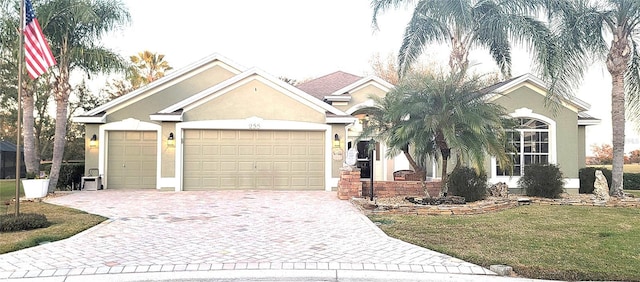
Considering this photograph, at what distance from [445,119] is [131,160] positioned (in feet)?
37.4

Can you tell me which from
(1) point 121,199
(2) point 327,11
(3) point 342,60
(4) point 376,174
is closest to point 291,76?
(3) point 342,60

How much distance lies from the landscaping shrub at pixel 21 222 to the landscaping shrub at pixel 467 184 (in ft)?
30.2

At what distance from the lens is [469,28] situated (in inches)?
554

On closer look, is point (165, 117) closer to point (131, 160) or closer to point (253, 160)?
point (131, 160)

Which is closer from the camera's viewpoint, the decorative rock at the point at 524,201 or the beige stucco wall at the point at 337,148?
the decorative rock at the point at 524,201

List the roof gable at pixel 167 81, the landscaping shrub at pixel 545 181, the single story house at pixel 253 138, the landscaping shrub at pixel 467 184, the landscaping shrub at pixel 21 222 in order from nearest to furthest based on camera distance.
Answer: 1. the landscaping shrub at pixel 21 222
2. the landscaping shrub at pixel 467 184
3. the landscaping shrub at pixel 545 181
4. the single story house at pixel 253 138
5. the roof gable at pixel 167 81

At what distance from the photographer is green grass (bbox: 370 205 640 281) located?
5230mm

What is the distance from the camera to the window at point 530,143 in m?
14.9

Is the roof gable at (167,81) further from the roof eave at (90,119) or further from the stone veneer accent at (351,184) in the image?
the stone veneer accent at (351,184)

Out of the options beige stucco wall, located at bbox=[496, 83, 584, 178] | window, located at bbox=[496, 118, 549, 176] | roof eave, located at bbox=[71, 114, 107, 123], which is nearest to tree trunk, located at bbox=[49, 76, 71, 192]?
roof eave, located at bbox=[71, 114, 107, 123]

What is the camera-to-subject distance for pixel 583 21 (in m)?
12.1

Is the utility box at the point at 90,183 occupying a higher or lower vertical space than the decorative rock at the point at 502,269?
higher

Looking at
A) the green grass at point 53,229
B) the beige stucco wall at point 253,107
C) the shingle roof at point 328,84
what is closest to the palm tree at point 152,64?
the shingle roof at point 328,84

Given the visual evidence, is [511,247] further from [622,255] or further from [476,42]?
[476,42]
